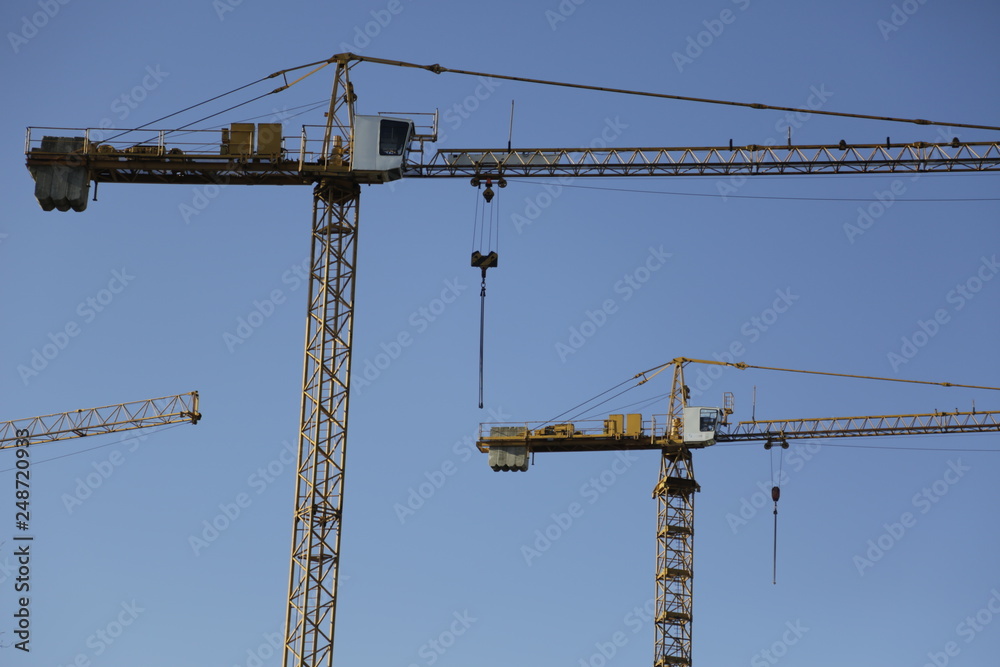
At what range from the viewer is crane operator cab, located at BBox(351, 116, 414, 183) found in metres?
88.2

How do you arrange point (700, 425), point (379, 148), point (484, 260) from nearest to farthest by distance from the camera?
point (379, 148), point (484, 260), point (700, 425)

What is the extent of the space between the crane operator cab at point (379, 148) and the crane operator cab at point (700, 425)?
39.0 metres

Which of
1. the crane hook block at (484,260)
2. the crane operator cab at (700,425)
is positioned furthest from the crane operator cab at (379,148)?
the crane operator cab at (700,425)

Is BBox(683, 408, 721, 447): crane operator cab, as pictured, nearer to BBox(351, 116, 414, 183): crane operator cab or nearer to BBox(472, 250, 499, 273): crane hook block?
BBox(472, 250, 499, 273): crane hook block

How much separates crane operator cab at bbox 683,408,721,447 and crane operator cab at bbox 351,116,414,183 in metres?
39.0

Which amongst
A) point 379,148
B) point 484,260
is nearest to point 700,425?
point 484,260

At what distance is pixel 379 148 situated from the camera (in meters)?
88.5

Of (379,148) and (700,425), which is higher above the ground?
(379,148)

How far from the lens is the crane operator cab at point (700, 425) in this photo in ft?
399

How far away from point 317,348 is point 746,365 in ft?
165

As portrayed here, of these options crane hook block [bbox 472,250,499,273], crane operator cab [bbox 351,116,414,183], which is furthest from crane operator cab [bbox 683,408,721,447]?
crane operator cab [bbox 351,116,414,183]

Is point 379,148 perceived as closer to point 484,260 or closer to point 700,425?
point 484,260

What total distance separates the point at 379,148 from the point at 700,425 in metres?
40.8

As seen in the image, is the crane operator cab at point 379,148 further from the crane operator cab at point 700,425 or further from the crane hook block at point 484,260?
the crane operator cab at point 700,425
